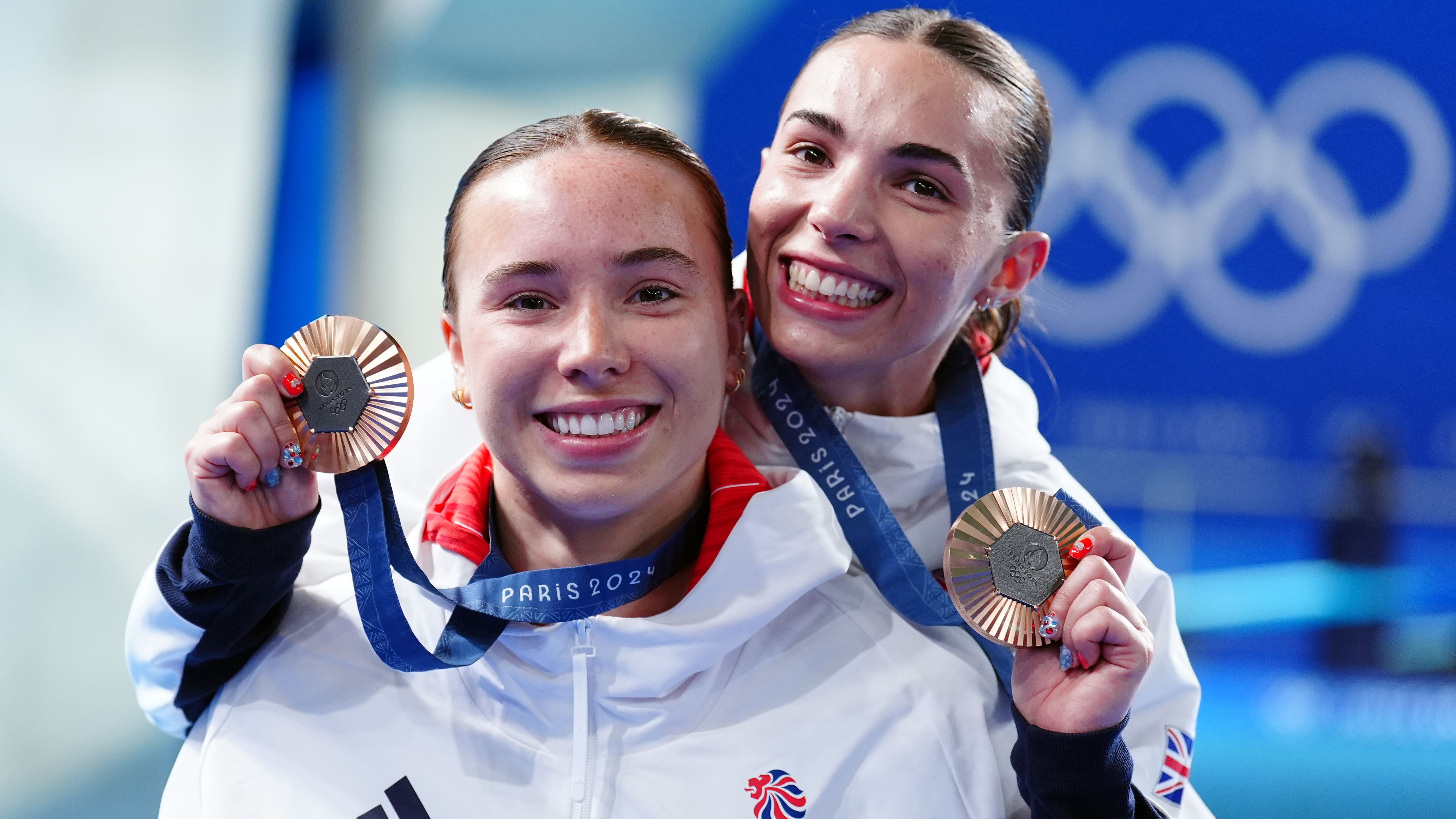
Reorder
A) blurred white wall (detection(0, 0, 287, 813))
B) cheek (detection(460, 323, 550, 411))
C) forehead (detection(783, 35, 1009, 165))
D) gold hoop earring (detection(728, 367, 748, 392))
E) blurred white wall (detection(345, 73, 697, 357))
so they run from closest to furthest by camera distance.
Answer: cheek (detection(460, 323, 550, 411)) → gold hoop earring (detection(728, 367, 748, 392)) → forehead (detection(783, 35, 1009, 165)) → blurred white wall (detection(0, 0, 287, 813)) → blurred white wall (detection(345, 73, 697, 357))

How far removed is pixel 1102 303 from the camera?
16.3ft

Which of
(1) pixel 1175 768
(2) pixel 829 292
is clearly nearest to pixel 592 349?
(2) pixel 829 292

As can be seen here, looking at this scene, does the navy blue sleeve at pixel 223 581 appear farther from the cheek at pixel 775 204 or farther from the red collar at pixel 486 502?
the cheek at pixel 775 204

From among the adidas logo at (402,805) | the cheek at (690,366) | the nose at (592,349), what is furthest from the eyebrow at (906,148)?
the adidas logo at (402,805)

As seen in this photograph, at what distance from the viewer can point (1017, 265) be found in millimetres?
2080

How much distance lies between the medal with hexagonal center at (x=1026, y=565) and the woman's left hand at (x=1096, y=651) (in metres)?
0.02

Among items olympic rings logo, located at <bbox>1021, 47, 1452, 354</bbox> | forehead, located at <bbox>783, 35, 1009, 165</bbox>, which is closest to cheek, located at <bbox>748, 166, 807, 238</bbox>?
forehead, located at <bbox>783, 35, 1009, 165</bbox>

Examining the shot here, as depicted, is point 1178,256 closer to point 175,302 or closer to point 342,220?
point 342,220

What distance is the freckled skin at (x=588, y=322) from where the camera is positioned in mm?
1482

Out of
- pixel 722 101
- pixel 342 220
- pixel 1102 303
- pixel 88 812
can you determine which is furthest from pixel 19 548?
pixel 1102 303

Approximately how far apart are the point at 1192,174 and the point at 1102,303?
2.26ft

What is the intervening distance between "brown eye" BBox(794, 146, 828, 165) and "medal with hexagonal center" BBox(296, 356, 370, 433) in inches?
33.1

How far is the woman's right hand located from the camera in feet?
4.53

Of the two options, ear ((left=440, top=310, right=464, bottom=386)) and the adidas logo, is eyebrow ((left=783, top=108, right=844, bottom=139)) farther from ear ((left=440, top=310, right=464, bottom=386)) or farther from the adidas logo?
the adidas logo
